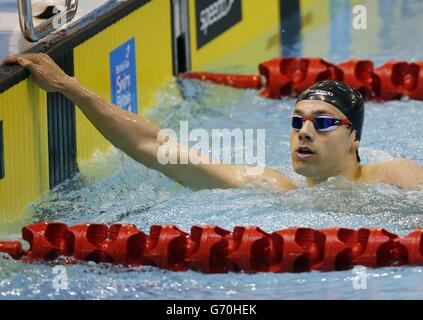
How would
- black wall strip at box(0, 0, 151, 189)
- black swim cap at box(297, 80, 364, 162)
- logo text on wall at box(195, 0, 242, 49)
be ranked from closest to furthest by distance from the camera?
black swim cap at box(297, 80, 364, 162) < black wall strip at box(0, 0, 151, 189) < logo text on wall at box(195, 0, 242, 49)

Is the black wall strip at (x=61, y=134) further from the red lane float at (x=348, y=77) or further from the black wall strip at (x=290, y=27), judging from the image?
the black wall strip at (x=290, y=27)

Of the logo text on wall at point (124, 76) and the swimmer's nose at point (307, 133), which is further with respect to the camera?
the logo text on wall at point (124, 76)

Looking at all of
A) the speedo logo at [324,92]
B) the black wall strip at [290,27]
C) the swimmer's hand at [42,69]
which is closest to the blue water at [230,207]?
A: the speedo logo at [324,92]

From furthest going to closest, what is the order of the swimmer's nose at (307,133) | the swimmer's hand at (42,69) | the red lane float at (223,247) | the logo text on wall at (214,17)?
the logo text on wall at (214,17) < the swimmer's hand at (42,69) < the swimmer's nose at (307,133) < the red lane float at (223,247)

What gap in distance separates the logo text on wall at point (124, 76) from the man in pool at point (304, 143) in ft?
3.46

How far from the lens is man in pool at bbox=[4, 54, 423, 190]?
396cm

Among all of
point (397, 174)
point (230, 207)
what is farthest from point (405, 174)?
point (230, 207)

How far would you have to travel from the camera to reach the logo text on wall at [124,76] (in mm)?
5219

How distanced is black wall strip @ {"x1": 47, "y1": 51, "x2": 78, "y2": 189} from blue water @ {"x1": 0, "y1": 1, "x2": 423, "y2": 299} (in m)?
0.06

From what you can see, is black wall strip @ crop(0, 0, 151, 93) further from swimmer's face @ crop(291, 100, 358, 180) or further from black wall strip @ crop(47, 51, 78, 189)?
swimmer's face @ crop(291, 100, 358, 180)

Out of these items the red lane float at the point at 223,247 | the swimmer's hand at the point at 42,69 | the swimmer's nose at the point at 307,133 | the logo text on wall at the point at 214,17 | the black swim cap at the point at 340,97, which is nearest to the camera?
the red lane float at the point at 223,247

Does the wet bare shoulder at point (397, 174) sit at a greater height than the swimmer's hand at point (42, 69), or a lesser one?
lesser

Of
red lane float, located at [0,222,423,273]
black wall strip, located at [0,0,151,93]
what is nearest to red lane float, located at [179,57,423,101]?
black wall strip, located at [0,0,151,93]
